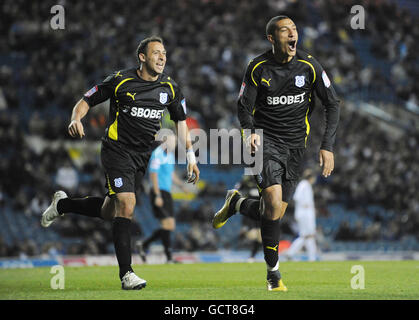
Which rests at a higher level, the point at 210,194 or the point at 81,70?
the point at 81,70

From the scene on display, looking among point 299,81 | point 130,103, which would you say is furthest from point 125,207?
point 299,81

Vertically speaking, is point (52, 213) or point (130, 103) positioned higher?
point (130, 103)

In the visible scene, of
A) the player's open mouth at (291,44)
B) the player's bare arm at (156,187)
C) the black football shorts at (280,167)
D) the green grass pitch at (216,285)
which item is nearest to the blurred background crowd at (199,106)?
the player's bare arm at (156,187)

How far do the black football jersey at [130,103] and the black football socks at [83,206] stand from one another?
124 cm

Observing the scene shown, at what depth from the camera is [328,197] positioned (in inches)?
925

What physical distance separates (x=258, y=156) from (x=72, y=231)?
39.5 ft

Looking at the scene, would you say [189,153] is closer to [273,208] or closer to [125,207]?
[125,207]

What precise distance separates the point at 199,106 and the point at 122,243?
16.6 meters

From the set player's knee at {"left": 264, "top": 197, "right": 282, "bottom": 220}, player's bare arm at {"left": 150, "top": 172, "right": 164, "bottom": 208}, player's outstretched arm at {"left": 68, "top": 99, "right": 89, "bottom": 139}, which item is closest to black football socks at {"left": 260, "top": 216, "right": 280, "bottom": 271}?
player's knee at {"left": 264, "top": 197, "right": 282, "bottom": 220}

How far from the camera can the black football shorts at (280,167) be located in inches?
302

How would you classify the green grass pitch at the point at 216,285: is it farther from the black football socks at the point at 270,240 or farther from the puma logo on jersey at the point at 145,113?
the puma logo on jersey at the point at 145,113

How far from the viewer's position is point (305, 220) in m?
17.0

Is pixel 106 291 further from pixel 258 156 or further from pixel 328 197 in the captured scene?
pixel 328 197
